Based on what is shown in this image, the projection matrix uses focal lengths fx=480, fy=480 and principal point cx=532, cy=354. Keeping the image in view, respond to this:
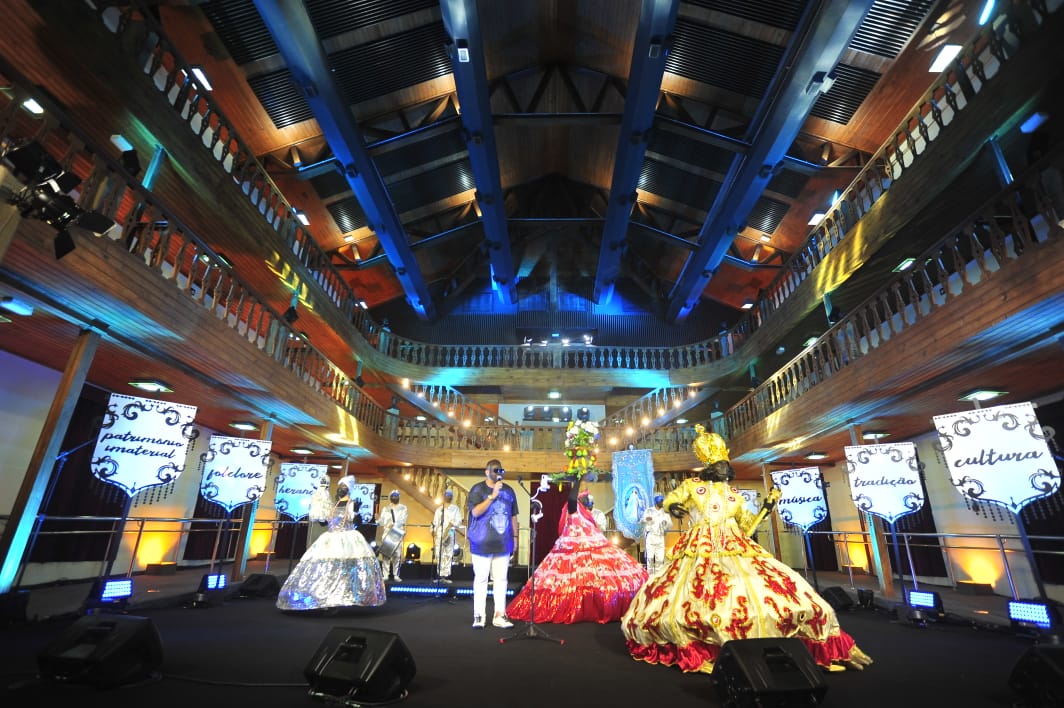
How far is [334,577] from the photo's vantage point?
4.99 metres

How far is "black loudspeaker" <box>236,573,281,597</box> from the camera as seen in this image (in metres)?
6.45

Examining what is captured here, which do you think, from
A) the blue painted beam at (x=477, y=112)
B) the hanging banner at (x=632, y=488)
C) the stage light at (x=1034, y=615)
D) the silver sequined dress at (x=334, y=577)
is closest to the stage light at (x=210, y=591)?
the silver sequined dress at (x=334, y=577)

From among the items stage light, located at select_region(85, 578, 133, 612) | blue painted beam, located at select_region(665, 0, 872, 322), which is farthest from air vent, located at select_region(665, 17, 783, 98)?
stage light, located at select_region(85, 578, 133, 612)

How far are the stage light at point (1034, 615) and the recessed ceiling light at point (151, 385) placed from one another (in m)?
10.1

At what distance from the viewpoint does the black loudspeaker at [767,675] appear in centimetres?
211

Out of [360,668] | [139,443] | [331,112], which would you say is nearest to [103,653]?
[360,668]

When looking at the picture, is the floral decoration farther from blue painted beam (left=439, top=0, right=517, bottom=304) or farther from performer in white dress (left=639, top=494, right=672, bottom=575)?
blue painted beam (left=439, top=0, right=517, bottom=304)

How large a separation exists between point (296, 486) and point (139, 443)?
13.6 ft

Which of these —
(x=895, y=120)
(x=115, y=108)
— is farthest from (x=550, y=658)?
(x=895, y=120)

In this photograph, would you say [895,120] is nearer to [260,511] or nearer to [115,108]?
[115,108]

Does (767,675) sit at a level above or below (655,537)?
below

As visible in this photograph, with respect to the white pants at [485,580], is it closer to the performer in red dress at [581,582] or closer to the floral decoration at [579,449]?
the performer in red dress at [581,582]

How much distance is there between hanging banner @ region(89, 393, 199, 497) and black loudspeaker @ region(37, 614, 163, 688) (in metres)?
3.05

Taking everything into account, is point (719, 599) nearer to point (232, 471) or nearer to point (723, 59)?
point (232, 471)
